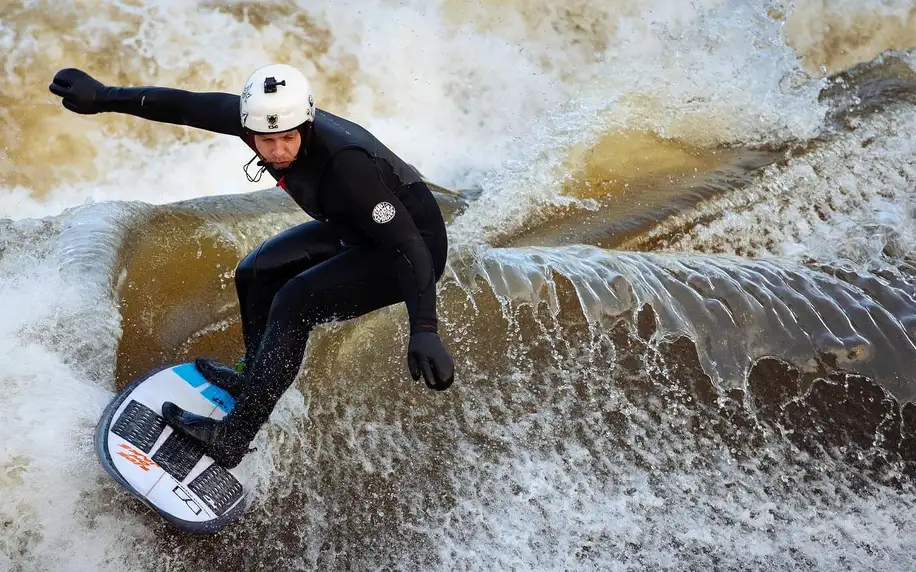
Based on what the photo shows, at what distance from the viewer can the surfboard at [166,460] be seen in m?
3.57

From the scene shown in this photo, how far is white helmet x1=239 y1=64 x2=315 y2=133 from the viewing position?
312 cm

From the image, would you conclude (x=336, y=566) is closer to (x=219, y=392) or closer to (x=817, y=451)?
(x=219, y=392)

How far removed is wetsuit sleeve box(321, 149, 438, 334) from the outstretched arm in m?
0.50

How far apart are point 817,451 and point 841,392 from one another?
1.06ft

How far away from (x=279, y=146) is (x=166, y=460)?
1.45m

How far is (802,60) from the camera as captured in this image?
29.7 feet

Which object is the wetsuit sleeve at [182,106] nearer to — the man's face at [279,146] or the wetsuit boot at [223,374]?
the man's face at [279,146]

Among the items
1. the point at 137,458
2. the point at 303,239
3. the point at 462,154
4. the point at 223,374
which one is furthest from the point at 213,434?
the point at 462,154

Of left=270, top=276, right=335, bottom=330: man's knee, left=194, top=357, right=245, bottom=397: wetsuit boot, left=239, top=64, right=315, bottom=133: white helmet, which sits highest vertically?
left=239, top=64, right=315, bottom=133: white helmet

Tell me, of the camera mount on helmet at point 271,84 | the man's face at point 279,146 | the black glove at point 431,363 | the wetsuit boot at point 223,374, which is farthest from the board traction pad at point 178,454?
the camera mount on helmet at point 271,84

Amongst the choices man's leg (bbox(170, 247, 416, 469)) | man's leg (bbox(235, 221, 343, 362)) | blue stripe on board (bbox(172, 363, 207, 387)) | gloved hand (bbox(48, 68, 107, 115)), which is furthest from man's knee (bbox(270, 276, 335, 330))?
gloved hand (bbox(48, 68, 107, 115))

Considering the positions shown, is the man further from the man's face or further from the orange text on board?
the orange text on board

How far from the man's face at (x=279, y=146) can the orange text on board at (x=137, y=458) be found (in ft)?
4.49

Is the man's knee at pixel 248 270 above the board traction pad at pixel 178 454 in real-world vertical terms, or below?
above
